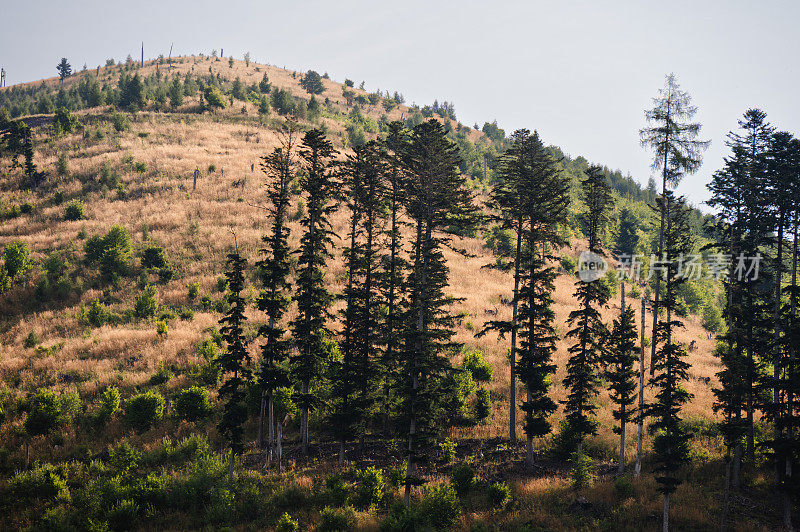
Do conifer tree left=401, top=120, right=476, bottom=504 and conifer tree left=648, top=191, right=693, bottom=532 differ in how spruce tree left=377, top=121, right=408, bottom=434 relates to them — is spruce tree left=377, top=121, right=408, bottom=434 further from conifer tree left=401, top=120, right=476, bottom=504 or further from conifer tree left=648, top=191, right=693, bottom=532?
conifer tree left=648, top=191, right=693, bottom=532

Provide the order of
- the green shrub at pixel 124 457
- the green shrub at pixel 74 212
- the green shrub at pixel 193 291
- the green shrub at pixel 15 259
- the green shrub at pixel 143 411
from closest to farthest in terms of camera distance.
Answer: the green shrub at pixel 124 457 < the green shrub at pixel 143 411 < the green shrub at pixel 15 259 < the green shrub at pixel 193 291 < the green shrub at pixel 74 212

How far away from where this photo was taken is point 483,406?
28.0 meters

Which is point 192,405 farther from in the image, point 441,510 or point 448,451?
point 441,510

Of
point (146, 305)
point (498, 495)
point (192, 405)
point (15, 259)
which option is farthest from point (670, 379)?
point (15, 259)

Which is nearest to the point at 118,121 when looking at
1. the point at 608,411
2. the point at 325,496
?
the point at 325,496

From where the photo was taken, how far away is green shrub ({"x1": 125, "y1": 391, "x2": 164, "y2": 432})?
79.0 ft

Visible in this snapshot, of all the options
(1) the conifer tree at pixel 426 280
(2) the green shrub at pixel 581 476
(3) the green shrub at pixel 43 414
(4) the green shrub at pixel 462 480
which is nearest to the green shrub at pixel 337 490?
(1) the conifer tree at pixel 426 280

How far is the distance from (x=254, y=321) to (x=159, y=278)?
1473cm

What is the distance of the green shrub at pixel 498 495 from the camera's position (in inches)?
750

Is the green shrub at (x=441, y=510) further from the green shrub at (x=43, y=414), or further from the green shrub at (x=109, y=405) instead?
the green shrub at (x=43, y=414)

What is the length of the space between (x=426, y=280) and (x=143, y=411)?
19.0 m

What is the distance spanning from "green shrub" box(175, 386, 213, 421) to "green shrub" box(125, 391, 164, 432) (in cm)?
122

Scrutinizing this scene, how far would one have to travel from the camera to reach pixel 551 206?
2323 cm

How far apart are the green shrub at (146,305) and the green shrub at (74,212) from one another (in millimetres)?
25225
